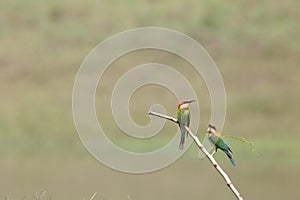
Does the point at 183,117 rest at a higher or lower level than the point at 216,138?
higher

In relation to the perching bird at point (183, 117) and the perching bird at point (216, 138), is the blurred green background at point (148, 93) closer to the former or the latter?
the perching bird at point (183, 117)

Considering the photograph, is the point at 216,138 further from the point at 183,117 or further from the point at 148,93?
the point at 148,93

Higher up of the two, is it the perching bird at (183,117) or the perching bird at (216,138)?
the perching bird at (183,117)

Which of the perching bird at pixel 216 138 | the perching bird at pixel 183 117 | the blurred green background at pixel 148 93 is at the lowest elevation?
the perching bird at pixel 216 138

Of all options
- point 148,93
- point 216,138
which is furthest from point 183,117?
point 148,93

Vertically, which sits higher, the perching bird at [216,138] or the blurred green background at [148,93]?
the blurred green background at [148,93]

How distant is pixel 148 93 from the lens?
26.0 metres

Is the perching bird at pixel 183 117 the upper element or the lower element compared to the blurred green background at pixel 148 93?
lower

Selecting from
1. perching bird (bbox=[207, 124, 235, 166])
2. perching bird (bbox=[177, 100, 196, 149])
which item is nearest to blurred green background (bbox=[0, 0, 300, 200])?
perching bird (bbox=[177, 100, 196, 149])

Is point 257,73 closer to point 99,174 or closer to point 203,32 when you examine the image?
point 203,32

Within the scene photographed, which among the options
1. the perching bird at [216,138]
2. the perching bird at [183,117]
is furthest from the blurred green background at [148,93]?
the perching bird at [216,138]

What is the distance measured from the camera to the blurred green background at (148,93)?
2059 cm

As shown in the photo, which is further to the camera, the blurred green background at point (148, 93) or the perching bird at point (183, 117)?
the blurred green background at point (148, 93)

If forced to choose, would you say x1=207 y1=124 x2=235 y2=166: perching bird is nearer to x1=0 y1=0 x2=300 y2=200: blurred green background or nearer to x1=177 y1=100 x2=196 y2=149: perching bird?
x1=177 y1=100 x2=196 y2=149: perching bird
